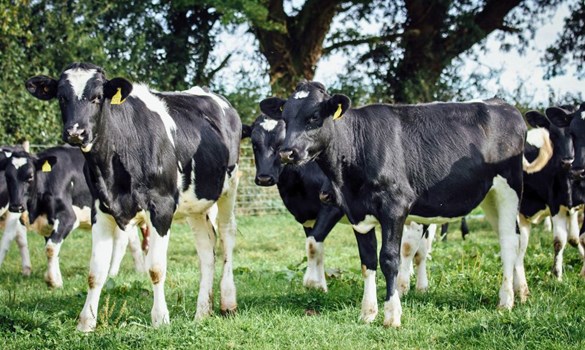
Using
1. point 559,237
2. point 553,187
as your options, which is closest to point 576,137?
point 553,187

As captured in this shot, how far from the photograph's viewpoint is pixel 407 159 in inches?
305

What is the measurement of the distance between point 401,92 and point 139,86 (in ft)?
68.8

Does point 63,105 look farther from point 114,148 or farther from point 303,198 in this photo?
point 303,198

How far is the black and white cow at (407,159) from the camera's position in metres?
7.34

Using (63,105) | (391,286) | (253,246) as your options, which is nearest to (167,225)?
(63,105)

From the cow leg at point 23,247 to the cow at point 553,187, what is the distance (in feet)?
24.3

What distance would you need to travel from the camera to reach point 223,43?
28.9 metres

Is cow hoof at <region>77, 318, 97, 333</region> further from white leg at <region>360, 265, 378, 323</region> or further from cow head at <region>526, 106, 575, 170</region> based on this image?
cow head at <region>526, 106, 575, 170</region>

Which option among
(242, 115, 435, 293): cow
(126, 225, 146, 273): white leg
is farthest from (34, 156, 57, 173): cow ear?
(242, 115, 435, 293): cow

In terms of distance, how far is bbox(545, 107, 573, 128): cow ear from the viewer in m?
10.3

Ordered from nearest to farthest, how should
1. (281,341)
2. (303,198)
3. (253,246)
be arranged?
(281,341) < (303,198) < (253,246)

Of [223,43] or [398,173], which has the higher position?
[223,43]

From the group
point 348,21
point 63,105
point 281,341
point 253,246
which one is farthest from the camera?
point 348,21

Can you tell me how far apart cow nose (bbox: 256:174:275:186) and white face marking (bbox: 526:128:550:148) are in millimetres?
3943
